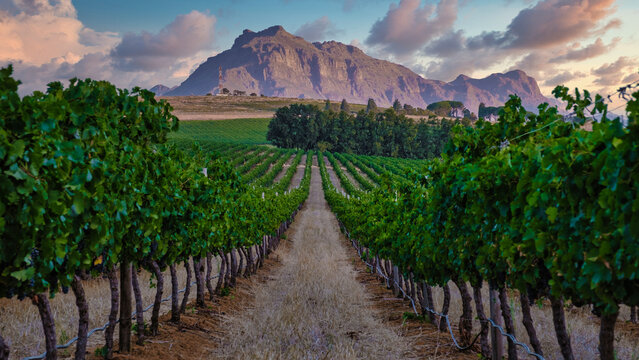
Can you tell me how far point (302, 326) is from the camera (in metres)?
7.66

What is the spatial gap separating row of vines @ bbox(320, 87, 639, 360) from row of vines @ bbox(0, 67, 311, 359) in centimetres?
381

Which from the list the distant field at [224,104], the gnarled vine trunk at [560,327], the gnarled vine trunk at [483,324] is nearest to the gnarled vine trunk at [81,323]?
the gnarled vine trunk at [560,327]

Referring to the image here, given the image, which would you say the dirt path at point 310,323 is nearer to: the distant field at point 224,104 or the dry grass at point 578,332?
the dry grass at point 578,332

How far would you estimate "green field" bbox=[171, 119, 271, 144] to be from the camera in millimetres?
85688

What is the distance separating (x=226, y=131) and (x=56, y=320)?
291 ft

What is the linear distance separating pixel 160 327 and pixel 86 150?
4192 millimetres

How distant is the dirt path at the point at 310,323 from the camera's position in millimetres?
6512

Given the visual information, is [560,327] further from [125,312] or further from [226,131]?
[226,131]

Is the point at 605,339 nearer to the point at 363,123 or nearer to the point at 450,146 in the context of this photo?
the point at 450,146

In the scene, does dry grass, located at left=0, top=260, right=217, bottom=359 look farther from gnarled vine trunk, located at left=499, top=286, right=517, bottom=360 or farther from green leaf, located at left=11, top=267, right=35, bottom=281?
gnarled vine trunk, located at left=499, top=286, right=517, bottom=360

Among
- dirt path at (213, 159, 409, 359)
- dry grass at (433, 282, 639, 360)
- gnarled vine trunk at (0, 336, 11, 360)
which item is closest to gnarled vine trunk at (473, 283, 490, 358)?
dry grass at (433, 282, 639, 360)

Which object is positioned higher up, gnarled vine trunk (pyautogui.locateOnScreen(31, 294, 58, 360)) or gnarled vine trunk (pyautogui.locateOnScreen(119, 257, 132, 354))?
gnarled vine trunk (pyautogui.locateOnScreen(31, 294, 58, 360))

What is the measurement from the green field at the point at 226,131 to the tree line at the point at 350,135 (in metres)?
6.69

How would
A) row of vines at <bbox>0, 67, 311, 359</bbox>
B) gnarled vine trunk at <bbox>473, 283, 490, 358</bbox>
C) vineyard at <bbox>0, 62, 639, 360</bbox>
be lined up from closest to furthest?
vineyard at <bbox>0, 62, 639, 360</bbox> < row of vines at <bbox>0, 67, 311, 359</bbox> < gnarled vine trunk at <bbox>473, 283, 490, 358</bbox>
